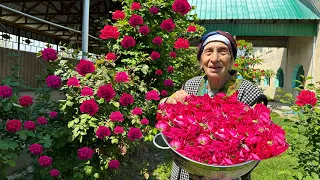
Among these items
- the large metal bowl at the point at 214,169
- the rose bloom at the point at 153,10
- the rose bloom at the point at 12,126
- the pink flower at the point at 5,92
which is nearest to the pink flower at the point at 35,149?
the rose bloom at the point at 12,126

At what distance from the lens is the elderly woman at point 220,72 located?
1382 mm

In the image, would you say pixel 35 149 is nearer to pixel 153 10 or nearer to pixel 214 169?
pixel 214 169

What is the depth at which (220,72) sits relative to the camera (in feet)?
4.58

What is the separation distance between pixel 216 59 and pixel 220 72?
0.24 ft

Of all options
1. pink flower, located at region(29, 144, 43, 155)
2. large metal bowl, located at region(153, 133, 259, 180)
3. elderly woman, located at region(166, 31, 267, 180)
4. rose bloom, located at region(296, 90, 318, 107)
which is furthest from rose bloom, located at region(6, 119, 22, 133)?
rose bloom, located at region(296, 90, 318, 107)

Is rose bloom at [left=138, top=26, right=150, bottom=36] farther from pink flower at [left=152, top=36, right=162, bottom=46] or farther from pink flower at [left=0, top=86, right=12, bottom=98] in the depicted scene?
pink flower at [left=0, top=86, right=12, bottom=98]

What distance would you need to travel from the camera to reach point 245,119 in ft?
3.34

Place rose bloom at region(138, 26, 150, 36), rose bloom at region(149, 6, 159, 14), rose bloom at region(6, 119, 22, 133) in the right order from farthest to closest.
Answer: rose bloom at region(149, 6, 159, 14)
rose bloom at region(138, 26, 150, 36)
rose bloom at region(6, 119, 22, 133)

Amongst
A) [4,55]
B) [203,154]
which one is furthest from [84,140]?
[4,55]

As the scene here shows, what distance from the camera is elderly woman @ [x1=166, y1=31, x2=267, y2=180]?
1382mm

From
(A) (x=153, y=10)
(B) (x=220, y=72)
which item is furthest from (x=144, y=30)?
(B) (x=220, y=72)

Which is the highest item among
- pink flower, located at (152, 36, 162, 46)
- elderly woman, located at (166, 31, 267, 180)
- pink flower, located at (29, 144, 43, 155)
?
pink flower, located at (152, 36, 162, 46)

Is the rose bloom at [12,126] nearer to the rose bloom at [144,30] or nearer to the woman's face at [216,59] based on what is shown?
the woman's face at [216,59]

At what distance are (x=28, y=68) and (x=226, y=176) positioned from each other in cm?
388
